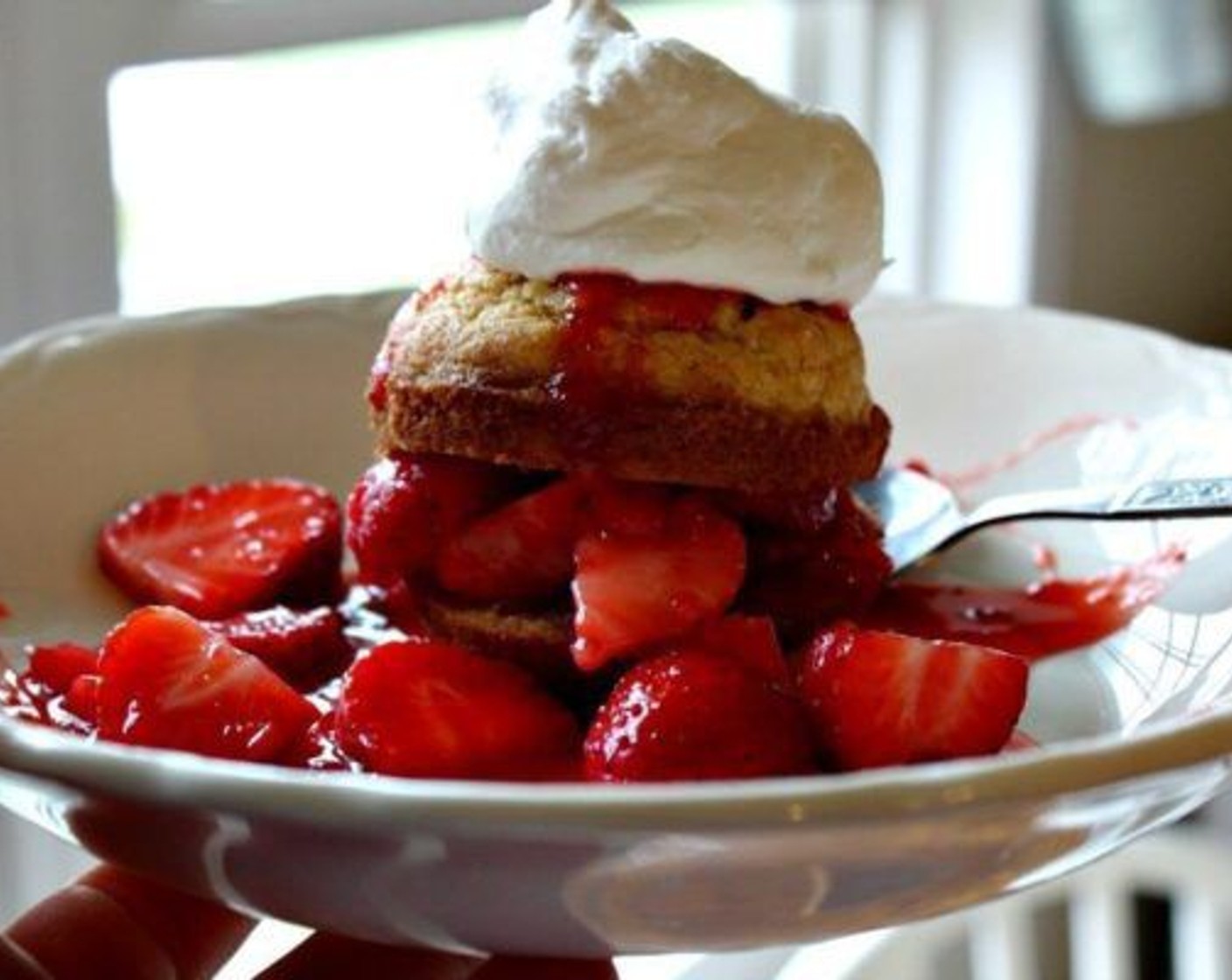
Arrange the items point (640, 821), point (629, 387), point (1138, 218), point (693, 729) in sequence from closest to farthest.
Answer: point (640, 821)
point (693, 729)
point (629, 387)
point (1138, 218)

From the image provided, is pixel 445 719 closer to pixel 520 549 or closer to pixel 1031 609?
pixel 520 549

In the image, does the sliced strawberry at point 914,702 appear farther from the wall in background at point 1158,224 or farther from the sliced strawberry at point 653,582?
the wall in background at point 1158,224

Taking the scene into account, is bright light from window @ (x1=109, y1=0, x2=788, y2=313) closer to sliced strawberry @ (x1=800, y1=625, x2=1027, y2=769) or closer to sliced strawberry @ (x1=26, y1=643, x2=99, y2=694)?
sliced strawberry @ (x1=26, y1=643, x2=99, y2=694)

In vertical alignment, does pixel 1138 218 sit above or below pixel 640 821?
below

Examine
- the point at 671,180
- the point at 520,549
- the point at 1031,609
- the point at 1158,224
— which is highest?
the point at 671,180

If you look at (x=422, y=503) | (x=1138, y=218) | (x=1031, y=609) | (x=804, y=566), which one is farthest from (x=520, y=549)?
(x=1138, y=218)

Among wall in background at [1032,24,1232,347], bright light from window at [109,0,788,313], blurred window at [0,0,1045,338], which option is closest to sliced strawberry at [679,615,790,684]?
blurred window at [0,0,1045,338]

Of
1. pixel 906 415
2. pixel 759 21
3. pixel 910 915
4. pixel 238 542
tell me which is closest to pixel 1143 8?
pixel 759 21
